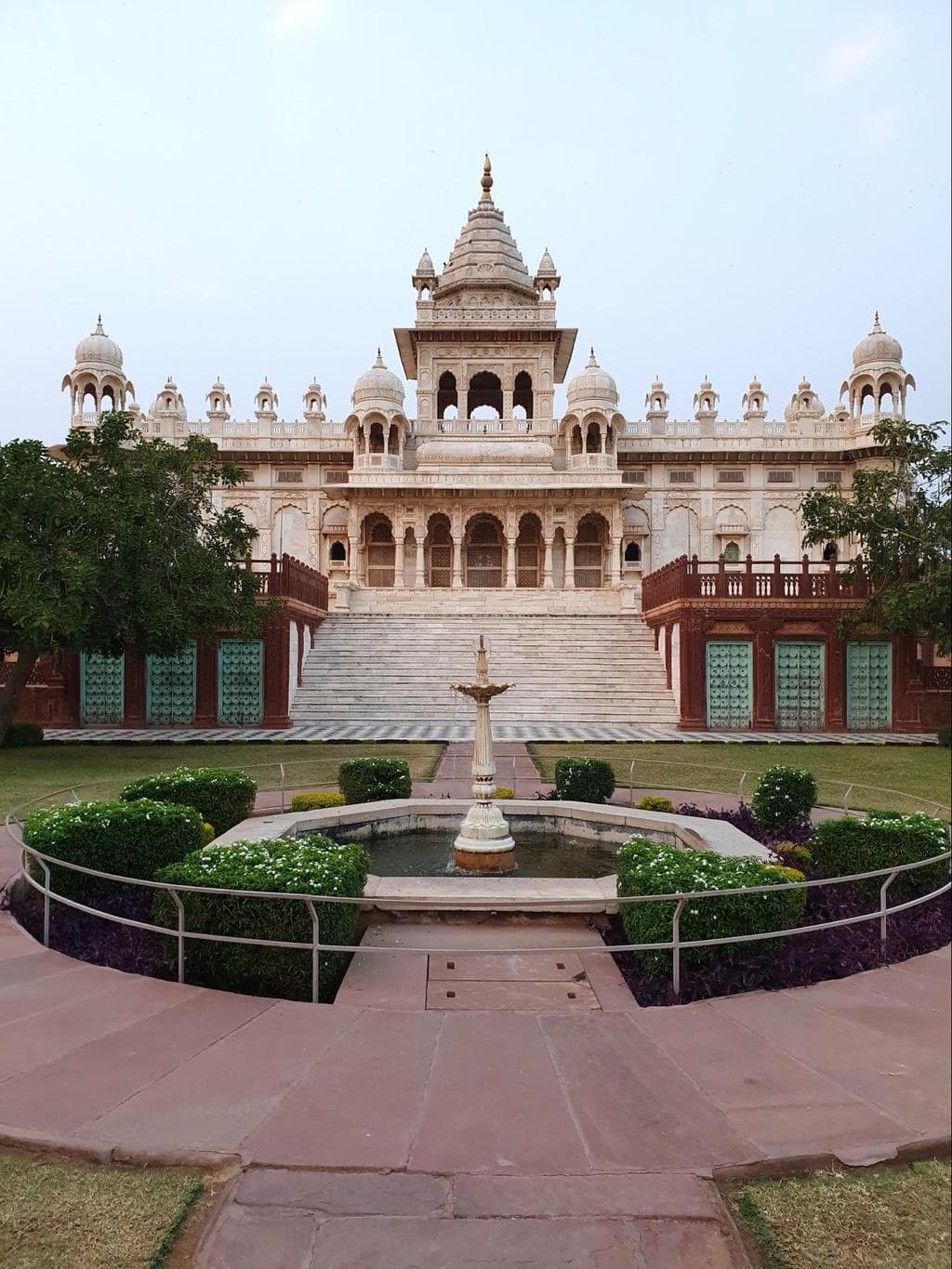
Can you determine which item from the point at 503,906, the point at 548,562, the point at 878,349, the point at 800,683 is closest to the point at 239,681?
the point at 800,683

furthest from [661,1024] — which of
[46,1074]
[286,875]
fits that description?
[46,1074]

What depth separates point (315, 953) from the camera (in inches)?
187

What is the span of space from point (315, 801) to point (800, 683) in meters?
14.8

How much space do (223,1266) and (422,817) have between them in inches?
286

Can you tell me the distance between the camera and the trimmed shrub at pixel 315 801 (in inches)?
393

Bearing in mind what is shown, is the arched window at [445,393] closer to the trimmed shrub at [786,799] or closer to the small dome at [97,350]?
the small dome at [97,350]

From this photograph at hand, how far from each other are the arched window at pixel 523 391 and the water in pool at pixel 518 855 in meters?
35.9

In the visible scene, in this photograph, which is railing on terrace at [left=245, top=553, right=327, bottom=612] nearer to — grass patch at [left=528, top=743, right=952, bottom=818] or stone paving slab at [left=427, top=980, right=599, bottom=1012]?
grass patch at [left=528, top=743, right=952, bottom=818]

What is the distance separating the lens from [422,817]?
386 inches

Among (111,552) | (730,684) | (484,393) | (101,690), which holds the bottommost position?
(101,690)

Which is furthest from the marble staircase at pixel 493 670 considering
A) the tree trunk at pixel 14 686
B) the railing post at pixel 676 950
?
the railing post at pixel 676 950

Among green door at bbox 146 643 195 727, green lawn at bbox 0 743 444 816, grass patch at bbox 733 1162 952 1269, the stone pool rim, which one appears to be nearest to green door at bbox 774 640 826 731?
green lawn at bbox 0 743 444 816

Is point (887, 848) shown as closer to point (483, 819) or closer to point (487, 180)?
point (483, 819)

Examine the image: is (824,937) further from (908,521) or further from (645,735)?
(908,521)
